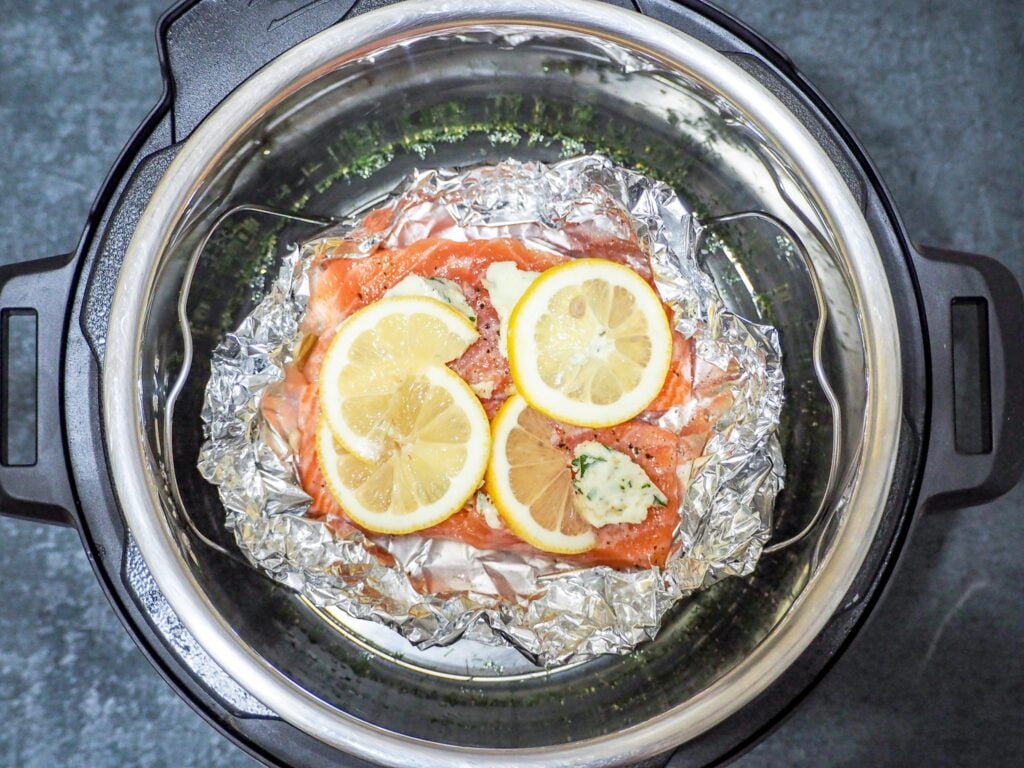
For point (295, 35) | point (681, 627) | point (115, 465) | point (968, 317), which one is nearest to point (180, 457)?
point (115, 465)

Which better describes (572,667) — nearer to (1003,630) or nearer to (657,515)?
(657,515)

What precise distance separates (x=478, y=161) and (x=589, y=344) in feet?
1.31

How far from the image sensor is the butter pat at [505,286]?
4.51 ft

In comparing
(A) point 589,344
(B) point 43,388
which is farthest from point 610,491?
(B) point 43,388

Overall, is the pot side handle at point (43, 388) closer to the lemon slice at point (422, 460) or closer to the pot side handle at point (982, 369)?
the lemon slice at point (422, 460)

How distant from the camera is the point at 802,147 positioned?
1248 mm

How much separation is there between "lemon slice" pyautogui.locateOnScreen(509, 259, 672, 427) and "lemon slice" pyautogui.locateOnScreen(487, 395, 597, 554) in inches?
1.8

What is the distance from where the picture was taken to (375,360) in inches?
52.6

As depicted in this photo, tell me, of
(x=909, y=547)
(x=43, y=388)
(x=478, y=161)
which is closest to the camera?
(x=43, y=388)

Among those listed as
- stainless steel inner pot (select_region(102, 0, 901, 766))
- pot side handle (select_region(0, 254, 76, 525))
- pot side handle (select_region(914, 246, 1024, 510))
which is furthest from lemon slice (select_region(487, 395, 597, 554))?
pot side handle (select_region(0, 254, 76, 525))

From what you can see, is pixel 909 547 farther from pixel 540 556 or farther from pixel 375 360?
pixel 375 360

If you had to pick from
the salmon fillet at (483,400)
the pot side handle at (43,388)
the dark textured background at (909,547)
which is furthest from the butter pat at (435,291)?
the dark textured background at (909,547)

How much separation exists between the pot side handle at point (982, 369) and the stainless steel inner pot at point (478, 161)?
11 centimetres

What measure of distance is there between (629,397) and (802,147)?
0.45 metres
